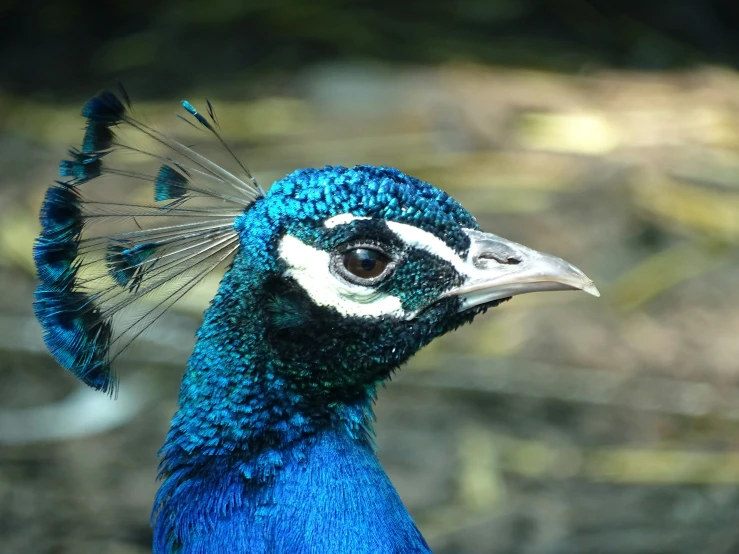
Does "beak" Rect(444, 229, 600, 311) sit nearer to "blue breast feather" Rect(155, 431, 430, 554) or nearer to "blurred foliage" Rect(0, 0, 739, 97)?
"blue breast feather" Rect(155, 431, 430, 554)

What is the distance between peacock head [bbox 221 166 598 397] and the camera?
1.13 metres

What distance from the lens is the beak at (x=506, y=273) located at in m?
1.14

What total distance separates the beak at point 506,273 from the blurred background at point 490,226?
3.56 feet

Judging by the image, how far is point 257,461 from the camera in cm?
115

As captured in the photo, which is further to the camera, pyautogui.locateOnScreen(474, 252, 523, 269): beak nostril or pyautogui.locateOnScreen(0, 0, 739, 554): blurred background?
pyautogui.locateOnScreen(0, 0, 739, 554): blurred background

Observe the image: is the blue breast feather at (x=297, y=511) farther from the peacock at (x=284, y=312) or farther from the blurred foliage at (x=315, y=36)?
the blurred foliage at (x=315, y=36)

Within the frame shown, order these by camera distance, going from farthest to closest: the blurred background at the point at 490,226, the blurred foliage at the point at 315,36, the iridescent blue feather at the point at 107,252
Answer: the blurred foliage at the point at 315,36 → the blurred background at the point at 490,226 → the iridescent blue feather at the point at 107,252

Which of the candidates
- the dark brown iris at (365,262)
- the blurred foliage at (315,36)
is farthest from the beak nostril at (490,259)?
the blurred foliage at (315,36)

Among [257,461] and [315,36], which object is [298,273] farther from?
[315,36]

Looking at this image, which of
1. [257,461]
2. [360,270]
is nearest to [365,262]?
[360,270]

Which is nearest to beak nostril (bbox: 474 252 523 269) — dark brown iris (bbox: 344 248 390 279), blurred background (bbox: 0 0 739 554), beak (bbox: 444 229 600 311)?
beak (bbox: 444 229 600 311)

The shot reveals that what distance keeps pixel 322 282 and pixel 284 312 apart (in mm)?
60

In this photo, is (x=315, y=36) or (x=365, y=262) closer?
(x=365, y=262)

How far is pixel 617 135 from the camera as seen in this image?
3.33m
